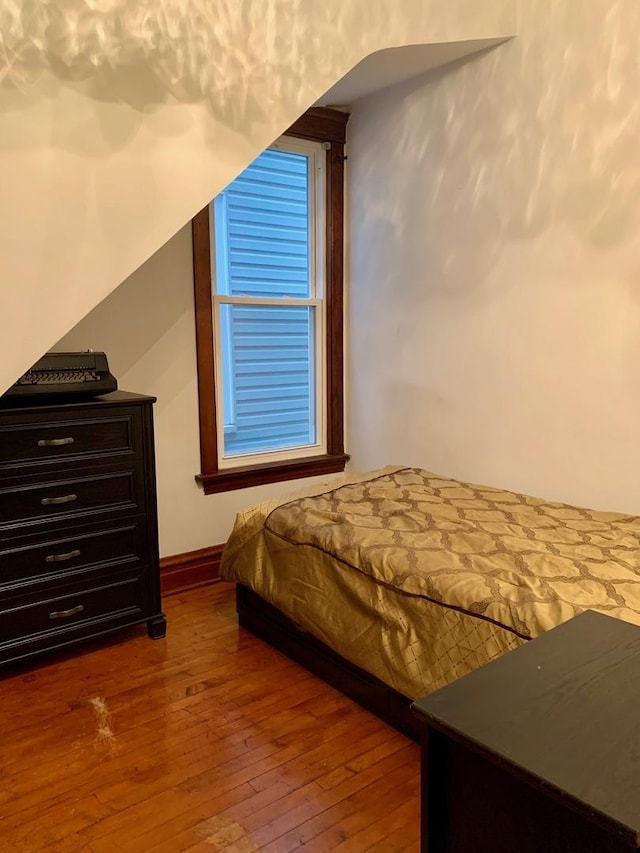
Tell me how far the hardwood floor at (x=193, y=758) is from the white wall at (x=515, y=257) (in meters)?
1.34

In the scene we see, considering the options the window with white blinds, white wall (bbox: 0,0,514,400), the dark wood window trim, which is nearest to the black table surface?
white wall (bbox: 0,0,514,400)

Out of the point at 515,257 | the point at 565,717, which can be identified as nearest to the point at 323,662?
the point at 565,717

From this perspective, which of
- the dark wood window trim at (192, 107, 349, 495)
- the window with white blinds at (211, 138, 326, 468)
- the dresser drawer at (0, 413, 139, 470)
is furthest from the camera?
the window with white blinds at (211, 138, 326, 468)

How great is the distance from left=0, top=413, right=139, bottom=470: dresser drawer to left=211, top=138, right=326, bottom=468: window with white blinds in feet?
2.84

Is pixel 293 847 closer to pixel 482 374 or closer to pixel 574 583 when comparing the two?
pixel 574 583

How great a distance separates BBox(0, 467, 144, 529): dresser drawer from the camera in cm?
225

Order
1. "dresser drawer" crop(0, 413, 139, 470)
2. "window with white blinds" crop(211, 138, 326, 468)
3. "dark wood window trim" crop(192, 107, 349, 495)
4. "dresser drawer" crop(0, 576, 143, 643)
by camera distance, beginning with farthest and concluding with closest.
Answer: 1. "window with white blinds" crop(211, 138, 326, 468)
2. "dark wood window trim" crop(192, 107, 349, 495)
3. "dresser drawer" crop(0, 576, 143, 643)
4. "dresser drawer" crop(0, 413, 139, 470)

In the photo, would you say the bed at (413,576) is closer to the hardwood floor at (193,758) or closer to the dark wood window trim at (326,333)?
the hardwood floor at (193,758)

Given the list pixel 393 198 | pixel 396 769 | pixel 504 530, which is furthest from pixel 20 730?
pixel 393 198

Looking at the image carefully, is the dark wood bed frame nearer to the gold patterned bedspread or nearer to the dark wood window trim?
the gold patterned bedspread

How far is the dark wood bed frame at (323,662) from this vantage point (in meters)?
2.05

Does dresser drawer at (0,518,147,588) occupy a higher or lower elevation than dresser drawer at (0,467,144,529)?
lower

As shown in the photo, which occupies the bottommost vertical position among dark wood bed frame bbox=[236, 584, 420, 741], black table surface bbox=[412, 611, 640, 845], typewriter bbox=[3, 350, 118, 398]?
dark wood bed frame bbox=[236, 584, 420, 741]

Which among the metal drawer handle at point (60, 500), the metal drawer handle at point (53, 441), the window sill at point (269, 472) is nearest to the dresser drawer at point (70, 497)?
the metal drawer handle at point (60, 500)
